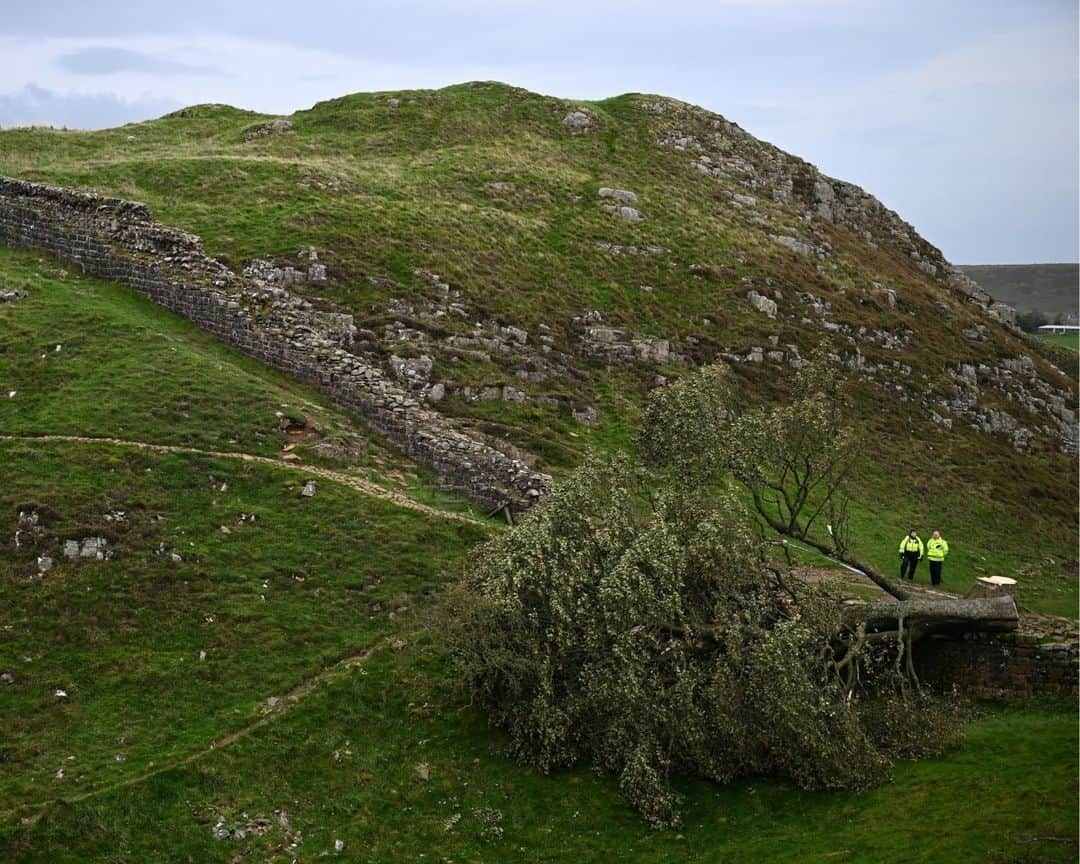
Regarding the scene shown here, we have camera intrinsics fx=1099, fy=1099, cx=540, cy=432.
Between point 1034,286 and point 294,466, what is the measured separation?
148507 millimetres

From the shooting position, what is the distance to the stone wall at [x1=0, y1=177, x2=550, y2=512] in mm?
37719

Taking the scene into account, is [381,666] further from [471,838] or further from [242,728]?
[471,838]

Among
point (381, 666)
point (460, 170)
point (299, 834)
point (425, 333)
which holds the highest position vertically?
point (460, 170)

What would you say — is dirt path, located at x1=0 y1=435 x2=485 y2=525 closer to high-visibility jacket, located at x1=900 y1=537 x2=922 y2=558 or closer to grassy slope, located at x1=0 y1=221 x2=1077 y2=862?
grassy slope, located at x1=0 y1=221 x2=1077 y2=862

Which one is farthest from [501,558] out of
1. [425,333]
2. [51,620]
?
[425,333]

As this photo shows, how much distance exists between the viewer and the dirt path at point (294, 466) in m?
34.4

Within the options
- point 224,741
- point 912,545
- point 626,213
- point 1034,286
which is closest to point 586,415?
point 912,545

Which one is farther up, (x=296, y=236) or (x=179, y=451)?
(x=296, y=236)

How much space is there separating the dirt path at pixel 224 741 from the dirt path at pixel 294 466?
273 inches

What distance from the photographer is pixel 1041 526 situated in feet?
159

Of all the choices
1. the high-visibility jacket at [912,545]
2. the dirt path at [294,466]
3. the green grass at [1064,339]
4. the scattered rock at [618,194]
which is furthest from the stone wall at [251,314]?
the green grass at [1064,339]

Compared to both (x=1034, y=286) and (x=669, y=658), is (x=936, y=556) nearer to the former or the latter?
(x=669, y=658)

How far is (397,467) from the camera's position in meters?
37.8

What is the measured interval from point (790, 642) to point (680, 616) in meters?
2.55
